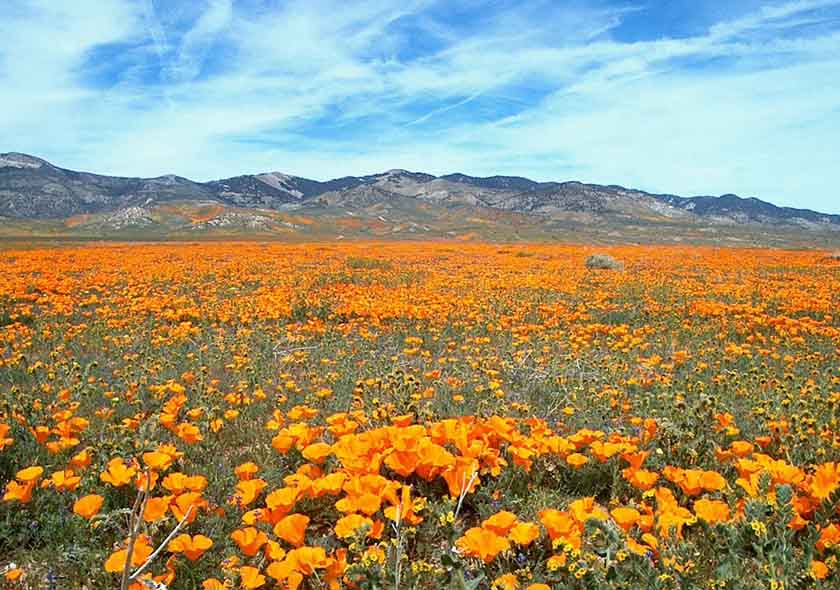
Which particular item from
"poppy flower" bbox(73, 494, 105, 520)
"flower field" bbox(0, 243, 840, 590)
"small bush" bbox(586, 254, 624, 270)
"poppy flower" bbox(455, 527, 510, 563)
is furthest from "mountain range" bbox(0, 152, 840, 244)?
"poppy flower" bbox(455, 527, 510, 563)

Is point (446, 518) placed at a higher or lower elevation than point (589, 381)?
higher

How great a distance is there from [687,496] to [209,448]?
12.5 ft

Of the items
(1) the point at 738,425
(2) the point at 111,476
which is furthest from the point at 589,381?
(2) the point at 111,476

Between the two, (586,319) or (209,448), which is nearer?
(209,448)

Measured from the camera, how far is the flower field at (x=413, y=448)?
257 centimetres

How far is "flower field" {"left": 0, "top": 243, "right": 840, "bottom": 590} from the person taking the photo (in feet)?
8.44

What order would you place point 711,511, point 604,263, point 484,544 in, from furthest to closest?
point 604,263 → point 711,511 → point 484,544

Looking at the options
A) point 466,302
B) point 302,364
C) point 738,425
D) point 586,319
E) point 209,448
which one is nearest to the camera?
point 209,448

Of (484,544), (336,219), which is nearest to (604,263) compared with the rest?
(484,544)

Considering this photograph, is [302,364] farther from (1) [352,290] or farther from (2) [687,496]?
(1) [352,290]

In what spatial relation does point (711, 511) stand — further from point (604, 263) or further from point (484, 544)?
point (604, 263)

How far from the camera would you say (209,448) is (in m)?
4.72

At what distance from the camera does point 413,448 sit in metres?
3.29

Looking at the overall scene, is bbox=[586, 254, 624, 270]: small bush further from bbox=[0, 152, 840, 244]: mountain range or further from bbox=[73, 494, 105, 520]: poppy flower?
bbox=[0, 152, 840, 244]: mountain range
